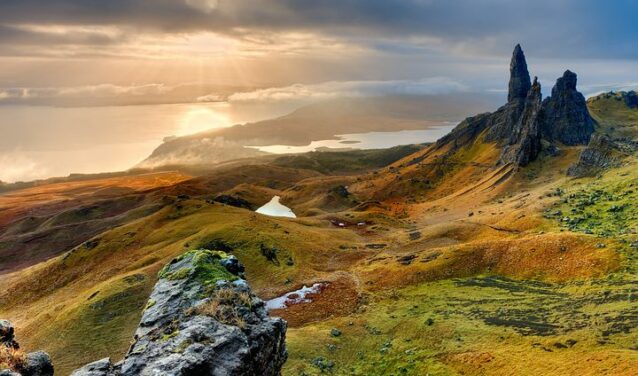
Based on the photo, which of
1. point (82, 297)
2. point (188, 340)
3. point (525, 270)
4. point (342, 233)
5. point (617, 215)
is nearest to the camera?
point (188, 340)

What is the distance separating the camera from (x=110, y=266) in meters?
96.7

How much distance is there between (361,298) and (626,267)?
3628 centimetres

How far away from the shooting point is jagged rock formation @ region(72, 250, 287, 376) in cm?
1744

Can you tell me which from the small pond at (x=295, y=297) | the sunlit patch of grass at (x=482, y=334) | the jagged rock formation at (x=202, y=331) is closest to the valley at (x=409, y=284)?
the sunlit patch of grass at (x=482, y=334)

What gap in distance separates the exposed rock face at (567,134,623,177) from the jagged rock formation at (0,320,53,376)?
467ft

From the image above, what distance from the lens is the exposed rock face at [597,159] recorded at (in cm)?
12719

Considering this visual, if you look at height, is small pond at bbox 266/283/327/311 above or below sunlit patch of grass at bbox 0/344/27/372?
below

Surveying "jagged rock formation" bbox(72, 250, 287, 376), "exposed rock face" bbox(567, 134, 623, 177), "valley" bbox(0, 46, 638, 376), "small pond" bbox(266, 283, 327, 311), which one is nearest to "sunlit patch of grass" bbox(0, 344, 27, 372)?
"jagged rock formation" bbox(72, 250, 287, 376)

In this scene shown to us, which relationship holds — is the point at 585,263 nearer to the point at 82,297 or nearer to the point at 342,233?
the point at 342,233

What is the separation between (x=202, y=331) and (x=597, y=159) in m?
145

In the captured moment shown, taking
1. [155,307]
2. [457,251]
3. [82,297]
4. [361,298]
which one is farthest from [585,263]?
[82,297]

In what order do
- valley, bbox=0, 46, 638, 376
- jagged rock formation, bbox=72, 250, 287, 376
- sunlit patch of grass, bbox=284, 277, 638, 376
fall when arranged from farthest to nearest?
valley, bbox=0, 46, 638, 376 < sunlit patch of grass, bbox=284, 277, 638, 376 < jagged rock formation, bbox=72, 250, 287, 376

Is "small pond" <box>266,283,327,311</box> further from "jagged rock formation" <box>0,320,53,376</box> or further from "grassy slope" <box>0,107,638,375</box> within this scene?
"jagged rock formation" <box>0,320,53,376</box>

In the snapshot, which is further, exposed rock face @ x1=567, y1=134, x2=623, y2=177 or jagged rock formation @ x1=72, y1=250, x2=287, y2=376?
exposed rock face @ x1=567, y1=134, x2=623, y2=177
